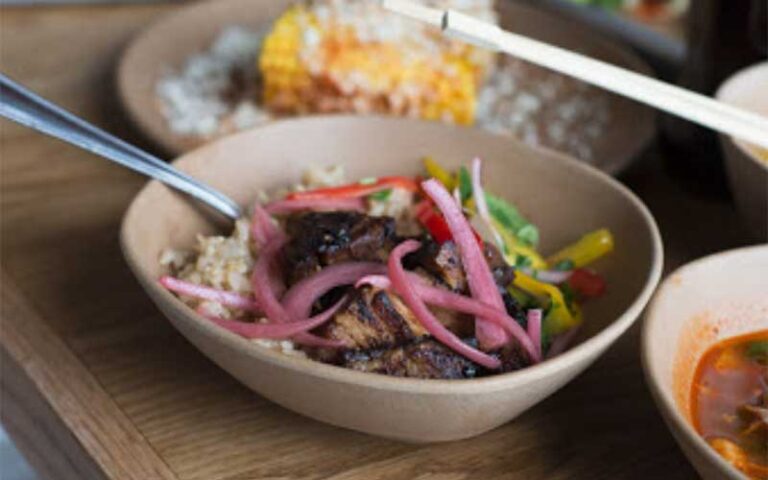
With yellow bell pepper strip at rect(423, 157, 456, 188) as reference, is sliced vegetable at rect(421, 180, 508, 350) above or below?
A: above

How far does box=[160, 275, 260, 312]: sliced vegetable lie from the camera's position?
1116 mm

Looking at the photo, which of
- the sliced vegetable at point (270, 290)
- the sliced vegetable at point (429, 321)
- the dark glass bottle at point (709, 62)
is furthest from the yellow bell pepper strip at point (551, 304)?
the dark glass bottle at point (709, 62)

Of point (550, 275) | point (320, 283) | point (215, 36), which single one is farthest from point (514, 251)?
point (215, 36)

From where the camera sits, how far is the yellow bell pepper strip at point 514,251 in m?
1.22

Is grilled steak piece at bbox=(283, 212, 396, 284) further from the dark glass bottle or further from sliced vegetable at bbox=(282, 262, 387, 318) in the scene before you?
the dark glass bottle

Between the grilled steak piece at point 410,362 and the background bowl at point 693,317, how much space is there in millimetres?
175

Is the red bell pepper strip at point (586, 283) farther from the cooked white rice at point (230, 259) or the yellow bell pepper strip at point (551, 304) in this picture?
the cooked white rice at point (230, 259)

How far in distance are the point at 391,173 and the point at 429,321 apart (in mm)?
394

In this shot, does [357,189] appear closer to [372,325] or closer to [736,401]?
[372,325]

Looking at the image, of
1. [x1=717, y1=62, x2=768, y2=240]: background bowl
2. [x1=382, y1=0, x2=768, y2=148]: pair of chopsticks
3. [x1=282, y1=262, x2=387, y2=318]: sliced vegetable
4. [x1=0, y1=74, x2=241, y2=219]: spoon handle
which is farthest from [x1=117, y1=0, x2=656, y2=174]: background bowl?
[x1=282, y1=262, x2=387, y2=318]: sliced vegetable

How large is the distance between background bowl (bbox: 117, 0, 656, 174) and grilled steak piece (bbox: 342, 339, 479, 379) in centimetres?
60

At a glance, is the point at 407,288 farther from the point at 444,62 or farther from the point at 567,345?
the point at 444,62

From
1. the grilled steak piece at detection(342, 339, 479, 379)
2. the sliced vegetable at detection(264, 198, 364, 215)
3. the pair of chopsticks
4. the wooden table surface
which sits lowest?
the wooden table surface

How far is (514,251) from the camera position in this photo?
48.9 inches
